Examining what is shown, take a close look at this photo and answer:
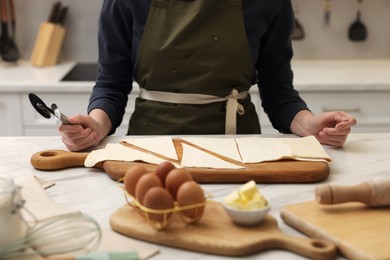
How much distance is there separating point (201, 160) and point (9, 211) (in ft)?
1.49

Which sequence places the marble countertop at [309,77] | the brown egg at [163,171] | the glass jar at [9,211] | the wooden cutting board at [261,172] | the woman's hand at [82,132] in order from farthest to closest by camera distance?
the marble countertop at [309,77] < the woman's hand at [82,132] < the wooden cutting board at [261,172] < the brown egg at [163,171] < the glass jar at [9,211]

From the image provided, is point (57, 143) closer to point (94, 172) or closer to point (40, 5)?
point (94, 172)

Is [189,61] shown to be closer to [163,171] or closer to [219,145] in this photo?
[219,145]

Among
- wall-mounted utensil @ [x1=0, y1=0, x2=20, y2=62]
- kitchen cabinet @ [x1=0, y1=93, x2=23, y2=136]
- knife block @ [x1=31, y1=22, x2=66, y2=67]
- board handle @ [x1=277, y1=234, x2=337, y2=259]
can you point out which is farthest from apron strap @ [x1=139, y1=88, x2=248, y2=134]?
wall-mounted utensil @ [x1=0, y1=0, x2=20, y2=62]

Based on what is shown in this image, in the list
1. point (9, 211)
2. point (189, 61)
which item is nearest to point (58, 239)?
point (9, 211)

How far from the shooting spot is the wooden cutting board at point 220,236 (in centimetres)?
94

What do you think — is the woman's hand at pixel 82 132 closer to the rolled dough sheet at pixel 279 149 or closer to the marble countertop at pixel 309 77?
the rolled dough sheet at pixel 279 149

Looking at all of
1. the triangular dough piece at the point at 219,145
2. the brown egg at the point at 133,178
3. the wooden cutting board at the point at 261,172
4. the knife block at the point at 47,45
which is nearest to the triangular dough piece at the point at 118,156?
the wooden cutting board at the point at 261,172

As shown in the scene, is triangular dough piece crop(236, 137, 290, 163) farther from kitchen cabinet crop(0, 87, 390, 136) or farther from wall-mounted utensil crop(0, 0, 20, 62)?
wall-mounted utensil crop(0, 0, 20, 62)

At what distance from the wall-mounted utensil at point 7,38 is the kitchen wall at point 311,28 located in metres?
0.06

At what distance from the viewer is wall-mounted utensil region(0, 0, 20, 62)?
282 cm

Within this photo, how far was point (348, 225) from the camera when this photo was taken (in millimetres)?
997

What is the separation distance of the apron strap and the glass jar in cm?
75

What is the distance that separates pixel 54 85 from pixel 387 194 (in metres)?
1.62
